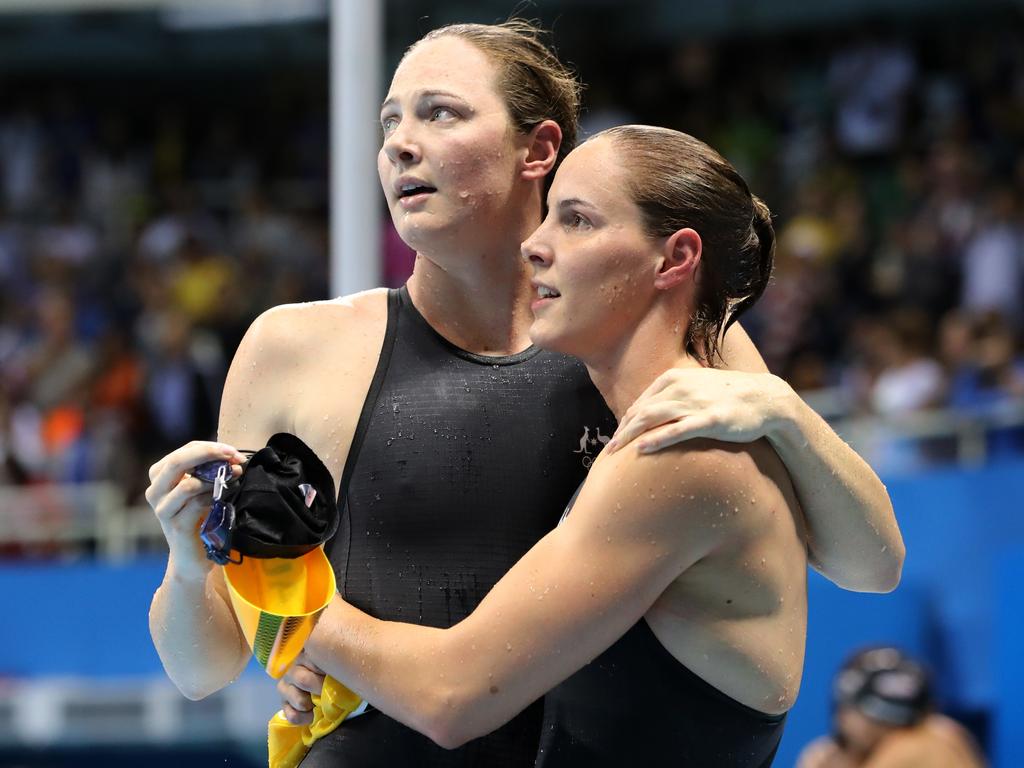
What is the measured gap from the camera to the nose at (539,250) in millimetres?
2518

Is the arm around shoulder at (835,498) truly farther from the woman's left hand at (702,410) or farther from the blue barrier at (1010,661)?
the blue barrier at (1010,661)

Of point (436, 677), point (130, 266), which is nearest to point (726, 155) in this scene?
point (130, 266)

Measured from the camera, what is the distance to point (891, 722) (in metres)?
5.50

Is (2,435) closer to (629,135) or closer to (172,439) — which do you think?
(172,439)

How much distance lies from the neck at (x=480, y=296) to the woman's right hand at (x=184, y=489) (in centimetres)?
61

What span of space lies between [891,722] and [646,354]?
344cm

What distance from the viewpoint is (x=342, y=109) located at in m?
5.84

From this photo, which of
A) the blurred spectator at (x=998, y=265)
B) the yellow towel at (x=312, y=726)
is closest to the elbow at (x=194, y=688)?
the yellow towel at (x=312, y=726)

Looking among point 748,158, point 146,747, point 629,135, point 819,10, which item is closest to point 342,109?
point 629,135

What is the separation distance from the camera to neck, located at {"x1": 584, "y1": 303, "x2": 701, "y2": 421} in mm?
2477

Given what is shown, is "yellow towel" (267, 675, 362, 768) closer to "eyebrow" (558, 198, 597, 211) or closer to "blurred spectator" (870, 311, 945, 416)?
"eyebrow" (558, 198, 597, 211)

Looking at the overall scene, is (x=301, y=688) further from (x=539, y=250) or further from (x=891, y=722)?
(x=891, y=722)

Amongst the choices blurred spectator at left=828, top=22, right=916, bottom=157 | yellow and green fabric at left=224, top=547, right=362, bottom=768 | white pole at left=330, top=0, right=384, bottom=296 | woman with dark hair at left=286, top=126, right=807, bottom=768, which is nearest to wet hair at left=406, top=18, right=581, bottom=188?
woman with dark hair at left=286, top=126, right=807, bottom=768

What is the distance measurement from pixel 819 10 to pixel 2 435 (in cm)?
688
